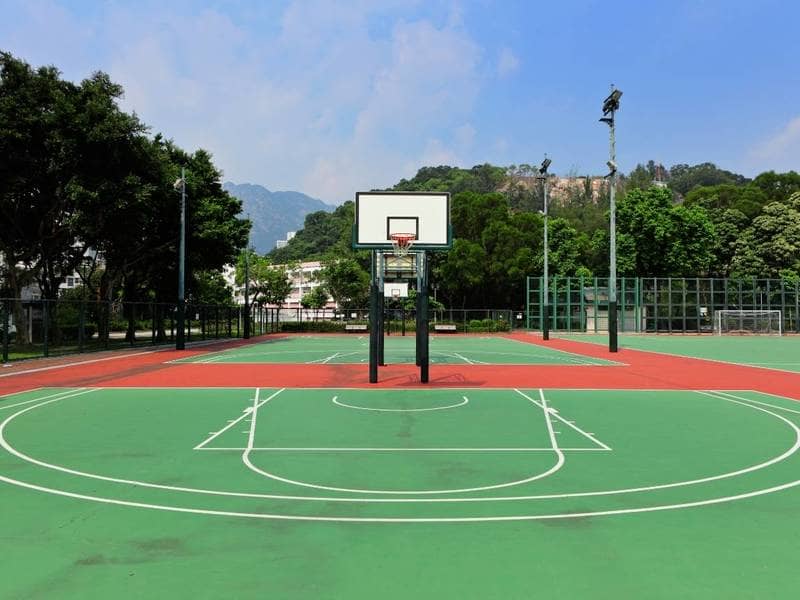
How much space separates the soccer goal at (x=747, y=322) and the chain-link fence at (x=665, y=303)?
118 cm

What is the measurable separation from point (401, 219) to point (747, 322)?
49.3m

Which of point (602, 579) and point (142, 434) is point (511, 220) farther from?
point (602, 579)

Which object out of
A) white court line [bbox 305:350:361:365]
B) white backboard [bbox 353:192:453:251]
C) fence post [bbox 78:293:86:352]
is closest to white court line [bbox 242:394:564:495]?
white backboard [bbox 353:192:453:251]

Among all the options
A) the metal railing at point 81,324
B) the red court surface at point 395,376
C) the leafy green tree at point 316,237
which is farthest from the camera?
the leafy green tree at point 316,237

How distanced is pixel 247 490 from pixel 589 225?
99.2 m

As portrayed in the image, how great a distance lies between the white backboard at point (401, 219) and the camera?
60.2 feet

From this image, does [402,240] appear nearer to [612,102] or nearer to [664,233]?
[612,102]

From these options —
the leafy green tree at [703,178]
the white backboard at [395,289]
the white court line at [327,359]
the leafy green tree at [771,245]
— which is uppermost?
the leafy green tree at [703,178]

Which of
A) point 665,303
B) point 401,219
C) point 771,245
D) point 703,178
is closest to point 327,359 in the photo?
point 401,219

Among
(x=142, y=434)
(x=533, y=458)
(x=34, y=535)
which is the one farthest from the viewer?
(x=142, y=434)

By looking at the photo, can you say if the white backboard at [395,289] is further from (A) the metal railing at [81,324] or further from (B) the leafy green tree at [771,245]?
(B) the leafy green tree at [771,245]

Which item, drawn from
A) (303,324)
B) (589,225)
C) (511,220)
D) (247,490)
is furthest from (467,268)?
(247,490)

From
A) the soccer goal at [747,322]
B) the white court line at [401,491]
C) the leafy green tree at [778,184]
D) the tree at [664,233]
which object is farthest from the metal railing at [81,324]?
the leafy green tree at [778,184]

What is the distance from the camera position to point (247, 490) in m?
7.14
